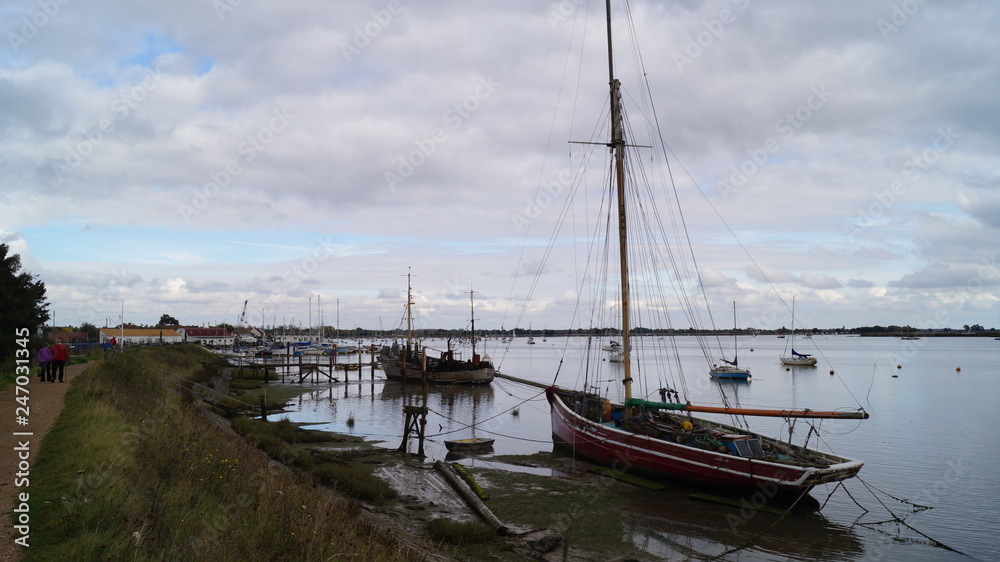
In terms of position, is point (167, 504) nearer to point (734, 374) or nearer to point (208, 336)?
point (734, 374)

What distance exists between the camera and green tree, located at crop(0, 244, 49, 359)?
25.4 meters

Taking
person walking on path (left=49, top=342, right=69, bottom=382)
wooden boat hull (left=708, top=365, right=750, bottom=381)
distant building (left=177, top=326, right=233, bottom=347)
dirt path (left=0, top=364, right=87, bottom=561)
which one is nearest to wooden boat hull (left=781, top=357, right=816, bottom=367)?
wooden boat hull (left=708, top=365, right=750, bottom=381)

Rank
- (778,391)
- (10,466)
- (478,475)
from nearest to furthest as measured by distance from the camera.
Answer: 1. (10,466)
2. (478,475)
3. (778,391)

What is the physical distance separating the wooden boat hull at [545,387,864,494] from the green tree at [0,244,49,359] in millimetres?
24566

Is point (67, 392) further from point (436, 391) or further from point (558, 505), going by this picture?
point (436, 391)

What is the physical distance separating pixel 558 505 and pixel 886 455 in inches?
704

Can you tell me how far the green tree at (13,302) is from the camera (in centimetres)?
2536

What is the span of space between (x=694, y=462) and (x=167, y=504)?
15.0 m

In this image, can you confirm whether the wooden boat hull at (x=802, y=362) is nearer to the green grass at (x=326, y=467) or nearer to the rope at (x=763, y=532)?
the rope at (x=763, y=532)

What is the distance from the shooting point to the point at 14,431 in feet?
41.7

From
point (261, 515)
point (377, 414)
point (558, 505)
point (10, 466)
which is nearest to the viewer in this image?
point (261, 515)

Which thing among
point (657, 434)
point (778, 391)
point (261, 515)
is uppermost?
point (261, 515)

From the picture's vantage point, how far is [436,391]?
55656 millimetres

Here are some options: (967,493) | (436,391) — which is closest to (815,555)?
(967,493)
